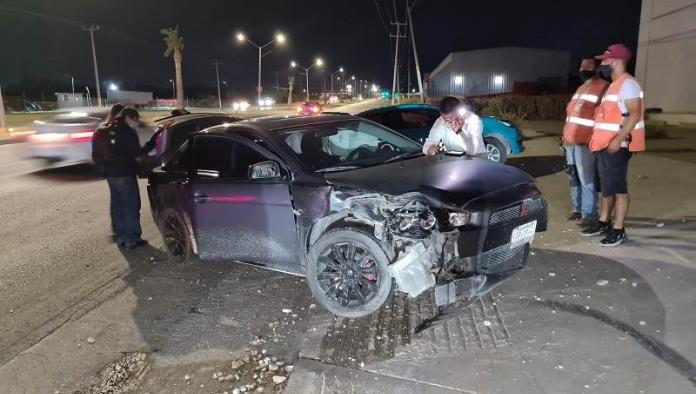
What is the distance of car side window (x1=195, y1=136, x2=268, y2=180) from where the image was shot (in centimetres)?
494

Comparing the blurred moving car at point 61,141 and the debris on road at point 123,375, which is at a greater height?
the blurred moving car at point 61,141

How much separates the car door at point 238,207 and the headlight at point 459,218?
4.48 feet

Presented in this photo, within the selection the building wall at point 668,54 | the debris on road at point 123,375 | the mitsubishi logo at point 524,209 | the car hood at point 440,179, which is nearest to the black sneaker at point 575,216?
the car hood at point 440,179

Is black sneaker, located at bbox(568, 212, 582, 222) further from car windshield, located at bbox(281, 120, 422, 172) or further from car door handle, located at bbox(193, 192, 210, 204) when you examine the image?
car door handle, located at bbox(193, 192, 210, 204)

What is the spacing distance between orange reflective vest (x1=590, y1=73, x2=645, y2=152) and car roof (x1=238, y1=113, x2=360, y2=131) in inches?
101

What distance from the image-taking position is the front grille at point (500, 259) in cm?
395

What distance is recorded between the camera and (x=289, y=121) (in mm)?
5332

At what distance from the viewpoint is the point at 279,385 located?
3371mm

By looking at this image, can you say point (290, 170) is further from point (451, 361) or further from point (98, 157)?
point (98, 157)

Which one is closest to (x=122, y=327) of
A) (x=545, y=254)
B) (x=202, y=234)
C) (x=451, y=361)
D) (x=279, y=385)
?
(x=202, y=234)

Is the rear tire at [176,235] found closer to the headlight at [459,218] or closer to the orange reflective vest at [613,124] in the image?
the headlight at [459,218]

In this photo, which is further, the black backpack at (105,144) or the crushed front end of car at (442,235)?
the black backpack at (105,144)

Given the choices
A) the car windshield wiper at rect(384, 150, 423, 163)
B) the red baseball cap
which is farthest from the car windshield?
the red baseball cap

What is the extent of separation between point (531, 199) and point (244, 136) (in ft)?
8.67
